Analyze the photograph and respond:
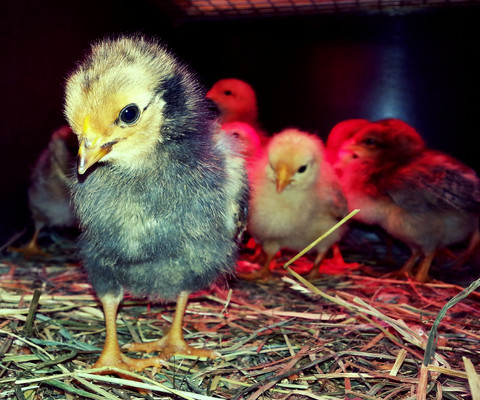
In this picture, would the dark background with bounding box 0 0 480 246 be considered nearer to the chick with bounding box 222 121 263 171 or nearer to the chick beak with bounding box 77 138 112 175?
the chick with bounding box 222 121 263 171

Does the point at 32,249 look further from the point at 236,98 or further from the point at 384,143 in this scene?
the point at 384,143

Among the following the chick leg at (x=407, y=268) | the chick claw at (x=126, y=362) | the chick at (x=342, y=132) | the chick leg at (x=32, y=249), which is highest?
the chick at (x=342, y=132)

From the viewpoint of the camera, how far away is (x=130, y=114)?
143cm

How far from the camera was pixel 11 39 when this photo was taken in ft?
7.91

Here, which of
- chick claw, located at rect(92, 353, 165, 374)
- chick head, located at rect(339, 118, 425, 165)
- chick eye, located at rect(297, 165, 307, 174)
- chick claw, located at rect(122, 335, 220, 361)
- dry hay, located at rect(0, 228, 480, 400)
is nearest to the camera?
dry hay, located at rect(0, 228, 480, 400)

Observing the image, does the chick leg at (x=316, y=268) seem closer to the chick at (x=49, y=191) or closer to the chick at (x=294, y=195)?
the chick at (x=294, y=195)

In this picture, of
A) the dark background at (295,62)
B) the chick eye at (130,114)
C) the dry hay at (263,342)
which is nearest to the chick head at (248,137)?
the dark background at (295,62)

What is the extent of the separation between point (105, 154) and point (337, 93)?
100cm

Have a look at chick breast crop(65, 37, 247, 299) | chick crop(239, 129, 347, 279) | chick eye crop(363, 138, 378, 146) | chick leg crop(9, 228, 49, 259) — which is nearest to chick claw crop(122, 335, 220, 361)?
chick breast crop(65, 37, 247, 299)

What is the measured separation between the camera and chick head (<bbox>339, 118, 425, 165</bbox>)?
7.29 ft

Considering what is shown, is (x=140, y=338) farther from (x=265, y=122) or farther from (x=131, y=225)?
(x=265, y=122)

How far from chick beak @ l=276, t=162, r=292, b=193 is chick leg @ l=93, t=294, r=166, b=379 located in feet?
2.88

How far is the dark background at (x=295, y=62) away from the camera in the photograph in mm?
2100

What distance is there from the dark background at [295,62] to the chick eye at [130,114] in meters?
0.60
